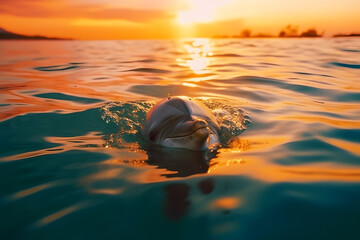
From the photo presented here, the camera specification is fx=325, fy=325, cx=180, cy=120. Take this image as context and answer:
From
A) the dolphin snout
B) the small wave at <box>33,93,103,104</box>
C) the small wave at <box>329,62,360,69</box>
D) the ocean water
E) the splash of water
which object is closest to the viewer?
the ocean water

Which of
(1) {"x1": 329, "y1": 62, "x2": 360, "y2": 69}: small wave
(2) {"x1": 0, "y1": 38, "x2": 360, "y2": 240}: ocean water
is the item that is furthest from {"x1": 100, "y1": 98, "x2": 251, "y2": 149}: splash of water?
(1) {"x1": 329, "y1": 62, "x2": 360, "y2": 69}: small wave

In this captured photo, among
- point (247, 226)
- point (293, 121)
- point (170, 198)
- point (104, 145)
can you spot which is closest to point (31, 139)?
point (104, 145)

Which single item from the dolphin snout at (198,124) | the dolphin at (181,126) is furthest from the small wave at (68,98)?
the dolphin snout at (198,124)

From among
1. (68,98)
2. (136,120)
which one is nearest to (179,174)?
(136,120)

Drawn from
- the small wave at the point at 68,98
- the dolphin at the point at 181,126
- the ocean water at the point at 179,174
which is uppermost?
the dolphin at the point at 181,126

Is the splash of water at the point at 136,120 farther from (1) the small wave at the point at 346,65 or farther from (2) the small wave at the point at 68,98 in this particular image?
(1) the small wave at the point at 346,65

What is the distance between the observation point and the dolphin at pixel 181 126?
3.51m

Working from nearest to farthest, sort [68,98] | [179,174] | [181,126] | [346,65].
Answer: [179,174]
[181,126]
[68,98]
[346,65]

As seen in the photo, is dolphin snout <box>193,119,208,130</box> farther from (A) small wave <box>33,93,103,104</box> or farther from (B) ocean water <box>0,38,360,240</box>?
(A) small wave <box>33,93,103,104</box>

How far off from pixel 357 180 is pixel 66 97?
20.6ft

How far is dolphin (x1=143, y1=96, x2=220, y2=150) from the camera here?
351 cm

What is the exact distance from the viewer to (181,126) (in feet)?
11.8

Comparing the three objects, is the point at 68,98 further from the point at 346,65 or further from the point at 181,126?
the point at 346,65

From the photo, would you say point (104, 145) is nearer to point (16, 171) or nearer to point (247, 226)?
point (16, 171)
